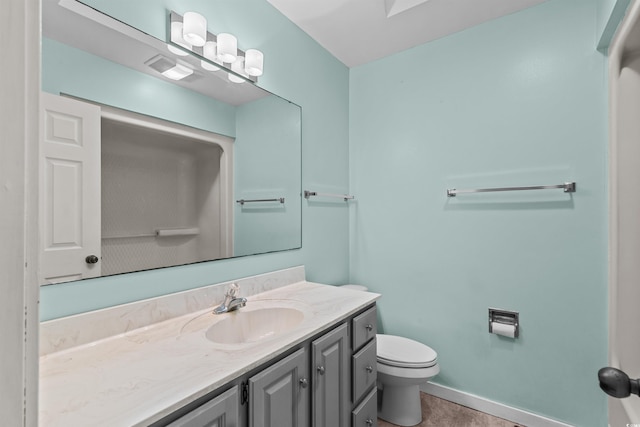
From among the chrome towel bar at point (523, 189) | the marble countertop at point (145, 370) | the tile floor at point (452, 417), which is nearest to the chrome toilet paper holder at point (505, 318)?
the tile floor at point (452, 417)

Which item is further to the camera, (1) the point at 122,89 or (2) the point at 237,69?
(2) the point at 237,69

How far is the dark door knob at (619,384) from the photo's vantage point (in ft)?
2.19

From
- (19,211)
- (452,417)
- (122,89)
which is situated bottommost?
(452,417)

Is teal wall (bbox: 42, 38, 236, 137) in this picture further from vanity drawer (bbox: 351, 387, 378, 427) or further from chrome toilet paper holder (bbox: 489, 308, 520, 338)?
chrome toilet paper holder (bbox: 489, 308, 520, 338)

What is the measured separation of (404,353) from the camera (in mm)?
1812

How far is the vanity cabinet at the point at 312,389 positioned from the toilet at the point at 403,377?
0.67ft

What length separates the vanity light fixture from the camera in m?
1.25

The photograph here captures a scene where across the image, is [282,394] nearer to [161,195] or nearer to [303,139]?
[161,195]

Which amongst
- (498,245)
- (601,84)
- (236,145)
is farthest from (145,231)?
(601,84)

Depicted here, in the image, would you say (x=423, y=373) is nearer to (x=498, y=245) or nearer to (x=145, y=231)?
(x=498, y=245)

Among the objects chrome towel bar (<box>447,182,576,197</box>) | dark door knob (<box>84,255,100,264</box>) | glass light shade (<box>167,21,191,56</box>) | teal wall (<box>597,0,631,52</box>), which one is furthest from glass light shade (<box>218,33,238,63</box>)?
teal wall (<box>597,0,631,52</box>)

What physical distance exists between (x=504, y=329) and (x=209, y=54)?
221cm

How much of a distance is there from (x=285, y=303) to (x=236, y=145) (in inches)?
32.9

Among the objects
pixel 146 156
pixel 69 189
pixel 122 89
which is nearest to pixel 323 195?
pixel 146 156
